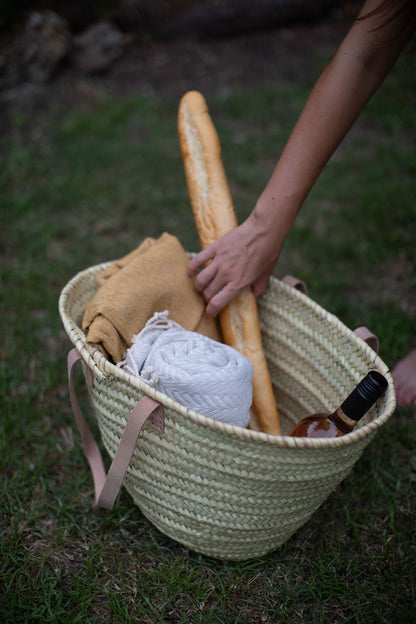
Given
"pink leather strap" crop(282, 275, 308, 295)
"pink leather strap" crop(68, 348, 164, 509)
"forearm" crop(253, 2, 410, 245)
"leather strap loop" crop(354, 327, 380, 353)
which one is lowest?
"pink leather strap" crop(68, 348, 164, 509)

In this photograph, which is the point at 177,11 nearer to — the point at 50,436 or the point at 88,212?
the point at 88,212

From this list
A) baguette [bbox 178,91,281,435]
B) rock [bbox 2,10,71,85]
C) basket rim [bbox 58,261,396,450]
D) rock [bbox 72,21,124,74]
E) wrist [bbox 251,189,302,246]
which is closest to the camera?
basket rim [bbox 58,261,396,450]

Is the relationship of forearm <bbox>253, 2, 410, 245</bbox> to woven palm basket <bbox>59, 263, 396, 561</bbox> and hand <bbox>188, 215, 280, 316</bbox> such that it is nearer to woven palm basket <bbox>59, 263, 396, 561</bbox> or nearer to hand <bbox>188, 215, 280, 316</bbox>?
hand <bbox>188, 215, 280, 316</bbox>

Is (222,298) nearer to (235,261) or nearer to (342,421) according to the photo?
(235,261)

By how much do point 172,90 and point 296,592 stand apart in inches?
118

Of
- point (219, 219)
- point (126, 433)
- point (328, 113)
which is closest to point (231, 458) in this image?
point (126, 433)

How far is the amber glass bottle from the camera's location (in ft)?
3.12

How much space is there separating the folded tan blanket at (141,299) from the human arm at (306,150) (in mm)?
48

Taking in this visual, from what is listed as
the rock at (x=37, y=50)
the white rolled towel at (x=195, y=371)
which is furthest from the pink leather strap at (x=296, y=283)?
the rock at (x=37, y=50)

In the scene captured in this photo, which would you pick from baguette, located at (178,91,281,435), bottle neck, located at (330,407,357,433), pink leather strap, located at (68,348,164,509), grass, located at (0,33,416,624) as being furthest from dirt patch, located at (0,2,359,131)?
bottle neck, located at (330,407,357,433)

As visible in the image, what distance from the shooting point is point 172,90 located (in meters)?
3.24

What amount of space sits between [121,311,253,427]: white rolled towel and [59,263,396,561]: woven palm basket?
0.22ft

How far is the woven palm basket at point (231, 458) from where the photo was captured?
3.06 feet

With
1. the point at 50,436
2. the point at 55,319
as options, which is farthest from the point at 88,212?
the point at 50,436
